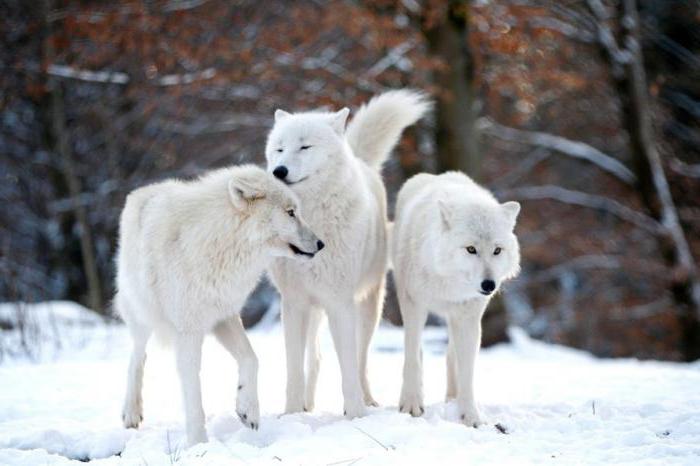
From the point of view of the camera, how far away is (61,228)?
49.4ft

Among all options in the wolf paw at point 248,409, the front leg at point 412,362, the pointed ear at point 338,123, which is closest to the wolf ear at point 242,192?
the pointed ear at point 338,123

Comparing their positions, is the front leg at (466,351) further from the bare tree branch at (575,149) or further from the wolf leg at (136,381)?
the bare tree branch at (575,149)

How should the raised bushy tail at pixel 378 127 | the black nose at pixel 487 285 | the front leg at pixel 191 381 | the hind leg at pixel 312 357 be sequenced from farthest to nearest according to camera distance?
the raised bushy tail at pixel 378 127 < the hind leg at pixel 312 357 < the black nose at pixel 487 285 < the front leg at pixel 191 381

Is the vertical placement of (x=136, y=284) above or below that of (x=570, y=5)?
below

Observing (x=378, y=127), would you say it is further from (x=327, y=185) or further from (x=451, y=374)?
(x=451, y=374)

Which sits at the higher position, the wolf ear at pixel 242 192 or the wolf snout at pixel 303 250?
the wolf ear at pixel 242 192

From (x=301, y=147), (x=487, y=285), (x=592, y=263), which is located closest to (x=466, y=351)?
(x=487, y=285)

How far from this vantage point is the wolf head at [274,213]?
444 cm

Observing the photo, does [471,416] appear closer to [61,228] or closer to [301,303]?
[301,303]

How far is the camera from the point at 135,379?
503 cm

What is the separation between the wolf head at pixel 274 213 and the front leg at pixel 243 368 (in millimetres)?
541

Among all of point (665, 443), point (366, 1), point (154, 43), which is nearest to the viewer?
point (665, 443)

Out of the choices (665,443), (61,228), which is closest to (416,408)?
(665,443)

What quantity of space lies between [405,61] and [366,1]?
4.25ft
